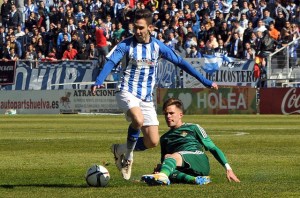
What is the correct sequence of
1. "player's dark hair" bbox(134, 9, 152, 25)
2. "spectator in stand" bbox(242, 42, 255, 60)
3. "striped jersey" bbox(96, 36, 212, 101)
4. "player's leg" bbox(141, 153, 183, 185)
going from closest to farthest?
1. "player's leg" bbox(141, 153, 183, 185)
2. "player's dark hair" bbox(134, 9, 152, 25)
3. "striped jersey" bbox(96, 36, 212, 101)
4. "spectator in stand" bbox(242, 42, 255, 60)

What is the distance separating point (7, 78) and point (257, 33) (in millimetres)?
11157

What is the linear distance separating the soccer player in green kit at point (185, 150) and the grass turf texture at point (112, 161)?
0.85ft

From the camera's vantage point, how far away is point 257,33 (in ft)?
129

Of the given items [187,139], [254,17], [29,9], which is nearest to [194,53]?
[254,17]

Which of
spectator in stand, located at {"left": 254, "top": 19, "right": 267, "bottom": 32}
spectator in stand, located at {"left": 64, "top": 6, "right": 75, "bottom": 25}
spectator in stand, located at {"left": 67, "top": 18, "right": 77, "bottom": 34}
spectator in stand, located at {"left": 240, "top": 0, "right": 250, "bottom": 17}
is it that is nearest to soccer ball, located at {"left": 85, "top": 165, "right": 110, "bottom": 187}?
spectator in stand, located at {"left": 254, "top": 19, "right": 267, "bottom": 32}

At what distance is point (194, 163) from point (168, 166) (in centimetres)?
54

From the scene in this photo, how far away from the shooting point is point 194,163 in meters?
12.2

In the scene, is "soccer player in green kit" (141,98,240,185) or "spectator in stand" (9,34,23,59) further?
"spectator in stand" (9,34,23,59)

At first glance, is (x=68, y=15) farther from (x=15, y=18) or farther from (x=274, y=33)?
(x=274, y=33)

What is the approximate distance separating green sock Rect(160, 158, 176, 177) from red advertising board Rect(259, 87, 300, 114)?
25138 millimetres

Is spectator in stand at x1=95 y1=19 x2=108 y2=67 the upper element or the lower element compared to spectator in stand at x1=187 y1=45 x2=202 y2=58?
upper

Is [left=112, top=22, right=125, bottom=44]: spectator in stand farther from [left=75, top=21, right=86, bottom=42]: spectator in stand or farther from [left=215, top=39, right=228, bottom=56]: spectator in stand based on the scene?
[left=215, top=39, right=228, bottom=56]: spectator in stand

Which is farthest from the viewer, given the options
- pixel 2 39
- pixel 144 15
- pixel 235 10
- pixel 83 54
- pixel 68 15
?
pixel 2 39

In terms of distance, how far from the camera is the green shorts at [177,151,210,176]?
12203 mm
